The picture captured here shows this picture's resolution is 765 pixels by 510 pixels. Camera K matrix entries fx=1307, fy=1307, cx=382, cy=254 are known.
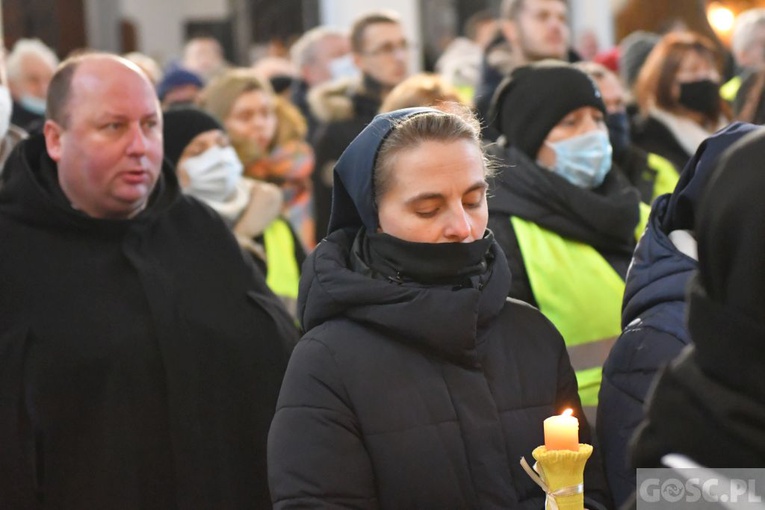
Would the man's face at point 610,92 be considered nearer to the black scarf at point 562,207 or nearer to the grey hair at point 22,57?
the black scarf at point 562,207

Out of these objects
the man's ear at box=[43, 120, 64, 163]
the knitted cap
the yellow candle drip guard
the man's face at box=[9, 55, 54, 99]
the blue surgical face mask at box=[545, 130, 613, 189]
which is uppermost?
the man's ear at box=[43, 120, 64, 163]

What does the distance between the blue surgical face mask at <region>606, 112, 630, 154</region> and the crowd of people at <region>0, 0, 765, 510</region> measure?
3 cm

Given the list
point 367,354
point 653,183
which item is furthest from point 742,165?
point 653,183

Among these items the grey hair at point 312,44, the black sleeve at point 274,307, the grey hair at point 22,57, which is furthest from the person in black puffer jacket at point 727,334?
the grey hair at point 312,44

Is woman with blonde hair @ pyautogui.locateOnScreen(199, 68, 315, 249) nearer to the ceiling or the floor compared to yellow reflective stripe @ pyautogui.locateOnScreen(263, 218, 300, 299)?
nearer to the ceiling

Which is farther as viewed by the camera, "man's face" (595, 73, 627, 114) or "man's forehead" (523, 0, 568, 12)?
"man's forehead" (523, 0, 568, 12)

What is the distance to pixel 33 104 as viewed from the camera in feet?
29.1

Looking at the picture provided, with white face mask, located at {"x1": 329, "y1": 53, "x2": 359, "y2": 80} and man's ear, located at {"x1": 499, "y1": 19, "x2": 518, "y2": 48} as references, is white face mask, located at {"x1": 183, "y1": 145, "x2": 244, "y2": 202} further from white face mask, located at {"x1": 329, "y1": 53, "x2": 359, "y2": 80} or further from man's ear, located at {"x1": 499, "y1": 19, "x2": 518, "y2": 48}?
white face mask, located at {"x1": 329, "y1": 53, "x2": 359, "y2": 80}

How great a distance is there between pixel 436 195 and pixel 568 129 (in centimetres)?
174

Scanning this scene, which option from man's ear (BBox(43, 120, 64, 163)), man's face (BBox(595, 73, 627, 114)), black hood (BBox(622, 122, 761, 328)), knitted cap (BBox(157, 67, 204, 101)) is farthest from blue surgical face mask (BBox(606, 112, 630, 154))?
knitted cap (BBox(157, 67, 204, 101))

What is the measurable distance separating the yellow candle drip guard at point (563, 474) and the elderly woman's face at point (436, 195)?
610 millimetres

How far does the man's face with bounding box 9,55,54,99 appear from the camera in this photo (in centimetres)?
926

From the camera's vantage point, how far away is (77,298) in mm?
3906

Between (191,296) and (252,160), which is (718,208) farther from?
(252,160)
